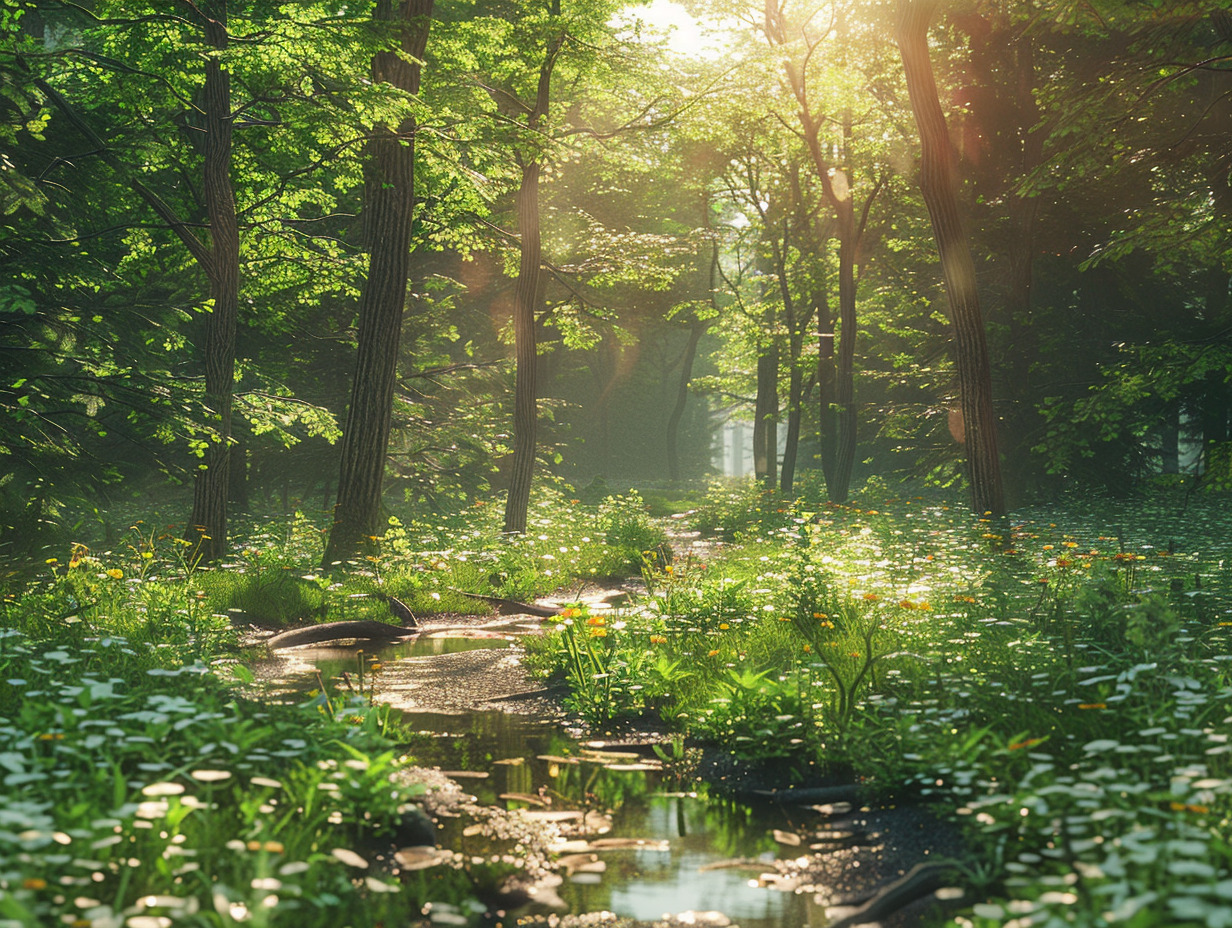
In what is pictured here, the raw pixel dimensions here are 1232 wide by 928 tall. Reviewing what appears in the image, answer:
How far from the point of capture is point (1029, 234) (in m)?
17.3

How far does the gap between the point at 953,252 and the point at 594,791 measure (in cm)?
819

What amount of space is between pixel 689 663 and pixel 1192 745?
11.6 ft

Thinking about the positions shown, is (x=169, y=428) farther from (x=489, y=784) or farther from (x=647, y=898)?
(x=647, y=898)

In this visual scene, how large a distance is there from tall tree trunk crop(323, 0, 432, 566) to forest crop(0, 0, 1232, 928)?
52 millimetres

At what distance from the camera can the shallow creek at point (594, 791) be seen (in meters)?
3.49

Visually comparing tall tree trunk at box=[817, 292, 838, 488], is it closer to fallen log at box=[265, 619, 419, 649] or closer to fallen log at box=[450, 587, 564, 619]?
fallen log at box=[450, 587, 564, 619]

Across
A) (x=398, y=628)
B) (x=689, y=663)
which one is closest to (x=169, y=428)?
(x=398, y=628)

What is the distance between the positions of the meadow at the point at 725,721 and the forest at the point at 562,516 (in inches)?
1.5

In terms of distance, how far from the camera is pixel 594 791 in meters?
4.67

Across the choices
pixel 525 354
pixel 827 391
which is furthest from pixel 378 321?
pixel 827 391

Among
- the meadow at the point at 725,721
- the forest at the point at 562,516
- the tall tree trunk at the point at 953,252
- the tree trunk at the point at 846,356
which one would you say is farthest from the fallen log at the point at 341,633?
the tree trunk at the point at 846,356

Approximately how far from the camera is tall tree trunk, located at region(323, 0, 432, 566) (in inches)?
444

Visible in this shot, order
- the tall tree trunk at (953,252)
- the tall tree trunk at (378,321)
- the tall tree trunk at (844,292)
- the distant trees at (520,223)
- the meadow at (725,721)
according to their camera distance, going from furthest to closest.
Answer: the tall tree trunk at (844,292) → the tall tree trunk at (378,321) → the tall tree trunk at (953,252) → the distant trees at (520,223) → the meadow at (725,721)

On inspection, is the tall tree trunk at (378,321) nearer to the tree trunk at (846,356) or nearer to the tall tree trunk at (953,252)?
the tall tree trunk at (953,252)
